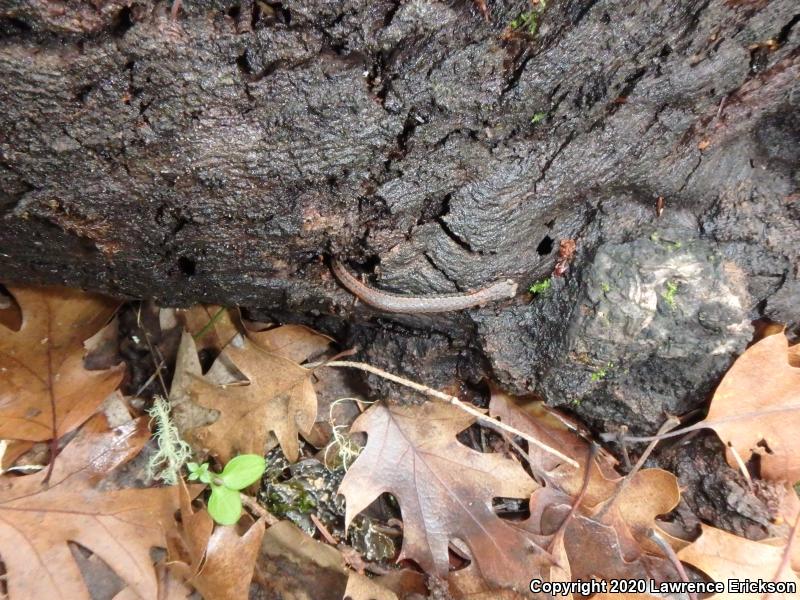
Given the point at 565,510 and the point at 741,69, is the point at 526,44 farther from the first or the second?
the point at 565,510

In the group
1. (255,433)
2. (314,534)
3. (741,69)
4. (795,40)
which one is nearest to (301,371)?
(255,433)

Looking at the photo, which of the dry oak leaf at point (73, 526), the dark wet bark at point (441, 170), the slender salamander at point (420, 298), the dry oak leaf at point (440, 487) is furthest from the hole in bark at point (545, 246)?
the dry oak leaf at point (73, 526)

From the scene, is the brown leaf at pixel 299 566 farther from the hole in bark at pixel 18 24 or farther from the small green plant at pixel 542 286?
the hole in bark at pixel 18 24

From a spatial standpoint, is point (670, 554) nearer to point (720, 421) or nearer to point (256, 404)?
point (720, 421)

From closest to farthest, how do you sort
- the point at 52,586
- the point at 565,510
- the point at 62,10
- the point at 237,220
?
the point at 62,10, the point at 237,220, the point at 52,586, the point at 565,510

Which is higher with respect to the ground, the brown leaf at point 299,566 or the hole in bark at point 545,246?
the hole in bark at point 545,246

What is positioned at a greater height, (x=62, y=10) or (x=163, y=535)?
(x=62, y=10)

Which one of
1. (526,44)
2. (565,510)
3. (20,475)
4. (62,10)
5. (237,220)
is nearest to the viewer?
(62,10)
